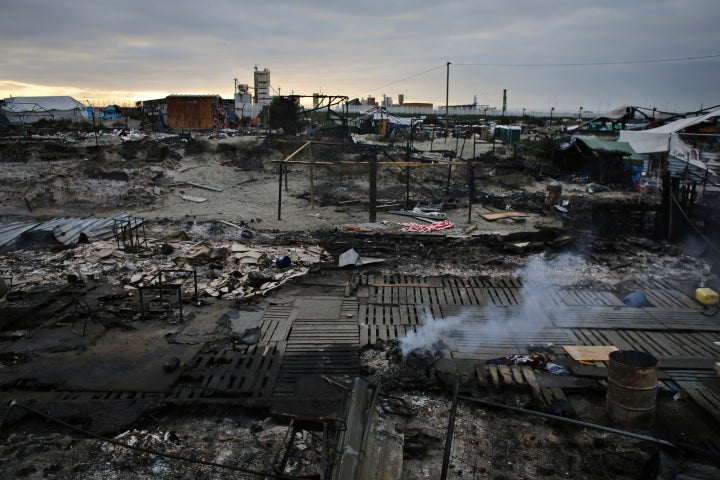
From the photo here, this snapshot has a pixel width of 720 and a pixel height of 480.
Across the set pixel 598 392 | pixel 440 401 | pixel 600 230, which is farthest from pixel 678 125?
pixel 440 401

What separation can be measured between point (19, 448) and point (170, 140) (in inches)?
948

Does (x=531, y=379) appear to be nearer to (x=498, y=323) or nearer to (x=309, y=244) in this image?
(x=498, y=323)

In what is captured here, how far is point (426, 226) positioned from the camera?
13984 mm

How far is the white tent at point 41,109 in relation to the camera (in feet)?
127

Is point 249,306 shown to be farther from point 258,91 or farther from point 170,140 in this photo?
point 258,91

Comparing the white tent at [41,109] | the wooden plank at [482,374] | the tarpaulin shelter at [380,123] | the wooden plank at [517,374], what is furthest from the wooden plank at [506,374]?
the white tent at [41,109]

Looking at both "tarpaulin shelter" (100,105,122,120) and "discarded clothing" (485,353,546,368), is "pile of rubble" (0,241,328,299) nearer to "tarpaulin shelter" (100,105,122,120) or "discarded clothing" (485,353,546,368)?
"discarded clothing" (485,353,546,368)

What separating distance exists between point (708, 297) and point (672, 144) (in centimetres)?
1514

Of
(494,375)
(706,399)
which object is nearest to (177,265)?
(494,375)

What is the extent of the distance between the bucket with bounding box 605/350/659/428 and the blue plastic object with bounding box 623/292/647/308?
362cm

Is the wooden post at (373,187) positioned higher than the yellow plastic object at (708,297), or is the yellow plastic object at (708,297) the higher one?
the wooden post at (373,187)

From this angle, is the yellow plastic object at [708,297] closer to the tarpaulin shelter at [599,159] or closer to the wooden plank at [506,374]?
the wooden plank at [506,374]

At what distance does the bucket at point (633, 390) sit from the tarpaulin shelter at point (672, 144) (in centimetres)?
1830

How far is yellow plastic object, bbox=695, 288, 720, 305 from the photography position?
8.52 m
